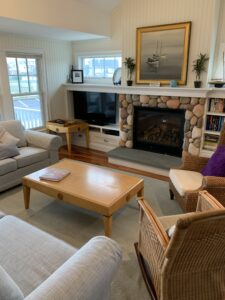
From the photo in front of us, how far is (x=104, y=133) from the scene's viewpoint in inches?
191

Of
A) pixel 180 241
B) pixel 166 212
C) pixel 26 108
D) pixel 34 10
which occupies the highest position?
pixel 34 10

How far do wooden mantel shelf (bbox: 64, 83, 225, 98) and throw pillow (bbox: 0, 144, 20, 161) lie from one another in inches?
82.0

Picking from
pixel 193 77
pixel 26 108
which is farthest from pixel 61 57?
pixel 193 77

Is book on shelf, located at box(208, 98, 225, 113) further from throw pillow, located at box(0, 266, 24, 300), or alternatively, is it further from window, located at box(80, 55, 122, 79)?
throw pillow, located at box(0, 266, 24, 300)

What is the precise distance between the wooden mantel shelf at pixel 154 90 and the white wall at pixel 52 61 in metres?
0.31

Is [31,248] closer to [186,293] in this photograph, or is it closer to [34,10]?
[186,293]

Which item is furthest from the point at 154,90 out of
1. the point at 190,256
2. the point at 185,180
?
the point at 190,256

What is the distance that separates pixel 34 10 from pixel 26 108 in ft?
6.52

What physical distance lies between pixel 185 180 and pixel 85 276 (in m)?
1.68

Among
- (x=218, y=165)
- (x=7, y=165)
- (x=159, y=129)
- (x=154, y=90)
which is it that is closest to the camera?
(x=218, y=165)

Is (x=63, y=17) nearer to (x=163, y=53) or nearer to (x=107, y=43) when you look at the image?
(x=107, y=43)

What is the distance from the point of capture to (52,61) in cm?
483

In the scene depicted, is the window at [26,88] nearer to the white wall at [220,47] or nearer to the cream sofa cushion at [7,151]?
the cream sofa cushion at [7,151]

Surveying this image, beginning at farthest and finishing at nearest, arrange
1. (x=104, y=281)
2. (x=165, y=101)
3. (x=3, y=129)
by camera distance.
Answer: (x=165, y=101)
(x=3, y=129)
(x=104, y=281)
